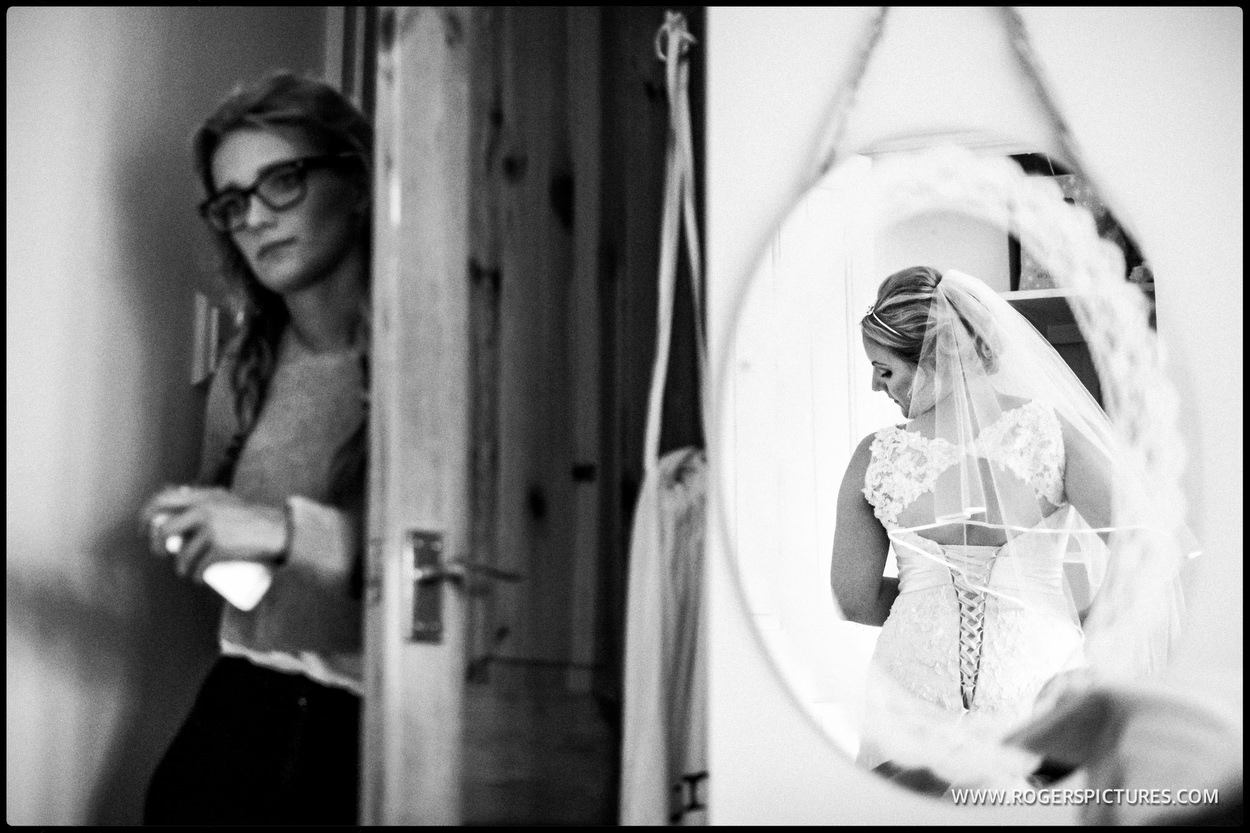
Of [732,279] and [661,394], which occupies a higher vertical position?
[732,279]

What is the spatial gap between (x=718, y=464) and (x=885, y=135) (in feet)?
1.47

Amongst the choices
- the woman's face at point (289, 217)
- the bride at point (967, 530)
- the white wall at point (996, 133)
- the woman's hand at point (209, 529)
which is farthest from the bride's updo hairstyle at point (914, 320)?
the woman's hand at point (209, 529)

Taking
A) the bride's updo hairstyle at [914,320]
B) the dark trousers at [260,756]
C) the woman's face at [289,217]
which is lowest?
the dark trousers at [260,756]

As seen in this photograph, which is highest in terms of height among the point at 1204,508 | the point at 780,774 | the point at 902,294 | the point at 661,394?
the point at 902,294

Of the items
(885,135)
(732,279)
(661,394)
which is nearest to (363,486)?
(661,394)

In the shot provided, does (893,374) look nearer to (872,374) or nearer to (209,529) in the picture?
(872,374)

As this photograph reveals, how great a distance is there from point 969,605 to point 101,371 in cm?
113

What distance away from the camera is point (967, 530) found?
1.34 m

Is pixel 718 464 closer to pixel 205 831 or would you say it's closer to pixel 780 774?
pixel 780 774

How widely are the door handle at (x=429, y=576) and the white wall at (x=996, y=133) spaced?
0.31 meters

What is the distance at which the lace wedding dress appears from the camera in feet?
4.30

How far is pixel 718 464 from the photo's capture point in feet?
4.67

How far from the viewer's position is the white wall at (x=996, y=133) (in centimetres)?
134

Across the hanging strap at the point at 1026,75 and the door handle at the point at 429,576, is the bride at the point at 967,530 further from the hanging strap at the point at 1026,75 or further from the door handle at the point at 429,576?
the door handle at the point at 429,576
